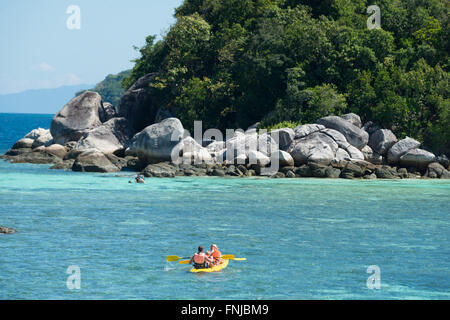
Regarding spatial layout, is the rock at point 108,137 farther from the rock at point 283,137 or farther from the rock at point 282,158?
the rock at point 282,158

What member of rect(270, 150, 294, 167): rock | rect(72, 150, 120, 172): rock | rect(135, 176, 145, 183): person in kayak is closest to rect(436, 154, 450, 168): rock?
rect(270, 150, 294, 167): rock

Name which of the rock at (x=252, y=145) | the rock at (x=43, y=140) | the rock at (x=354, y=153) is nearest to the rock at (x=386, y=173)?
the rock at (x=354, y=153)

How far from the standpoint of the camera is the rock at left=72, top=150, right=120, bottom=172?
157 feet

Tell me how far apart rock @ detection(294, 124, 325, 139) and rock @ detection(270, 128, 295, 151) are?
1.46 ft

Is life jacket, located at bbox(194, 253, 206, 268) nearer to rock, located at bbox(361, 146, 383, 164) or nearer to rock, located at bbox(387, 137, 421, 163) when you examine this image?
rock, located at bbox(361, 146, 383, 164)

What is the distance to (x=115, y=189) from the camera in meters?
39.8

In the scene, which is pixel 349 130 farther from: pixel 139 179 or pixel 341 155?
pixel 139 179

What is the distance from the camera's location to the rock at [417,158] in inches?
1813

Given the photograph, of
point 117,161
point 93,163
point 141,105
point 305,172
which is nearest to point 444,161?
point 305,172

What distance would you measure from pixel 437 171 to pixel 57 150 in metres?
30.4

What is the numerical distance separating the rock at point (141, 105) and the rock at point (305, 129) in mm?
18598

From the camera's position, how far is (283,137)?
46.8 m
